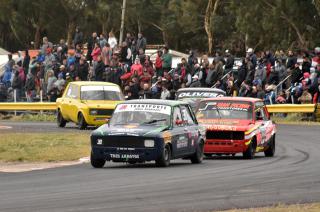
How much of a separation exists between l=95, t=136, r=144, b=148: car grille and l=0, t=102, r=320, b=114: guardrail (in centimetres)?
1770

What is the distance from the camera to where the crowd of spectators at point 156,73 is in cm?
3906

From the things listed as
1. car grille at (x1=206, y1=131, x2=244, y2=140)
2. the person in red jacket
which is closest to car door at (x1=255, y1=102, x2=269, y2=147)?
car grille at (x1=206, y1=131, x2=244, y2=140)

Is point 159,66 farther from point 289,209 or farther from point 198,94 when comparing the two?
point 289,209

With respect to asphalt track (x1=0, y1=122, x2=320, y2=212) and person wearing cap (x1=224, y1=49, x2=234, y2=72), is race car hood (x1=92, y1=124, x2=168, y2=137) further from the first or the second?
person wearing cap (x1=224, y1=49, x2=234, y2=72)

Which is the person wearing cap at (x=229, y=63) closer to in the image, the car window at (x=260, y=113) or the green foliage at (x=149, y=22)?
the car window at (x=260, y=113)

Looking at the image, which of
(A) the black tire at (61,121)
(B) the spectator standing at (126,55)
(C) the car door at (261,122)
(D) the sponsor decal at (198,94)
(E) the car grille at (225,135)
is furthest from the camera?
(B) the spectator standing at (126,55)

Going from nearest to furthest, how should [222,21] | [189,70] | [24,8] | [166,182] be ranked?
[166,182], [189,70], [222,21], [24,8]

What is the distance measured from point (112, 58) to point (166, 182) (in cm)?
2623

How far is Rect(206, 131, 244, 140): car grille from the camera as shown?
80.6ft

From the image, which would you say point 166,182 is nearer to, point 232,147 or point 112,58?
point 232,147

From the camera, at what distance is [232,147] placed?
2456 centimetres

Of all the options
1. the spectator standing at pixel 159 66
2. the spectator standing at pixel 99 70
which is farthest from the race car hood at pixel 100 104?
the spectator standing at pixel 159 66

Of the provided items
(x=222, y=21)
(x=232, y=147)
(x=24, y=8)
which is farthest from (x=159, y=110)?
(x=24, y=8)

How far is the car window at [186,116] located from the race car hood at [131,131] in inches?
53.8
